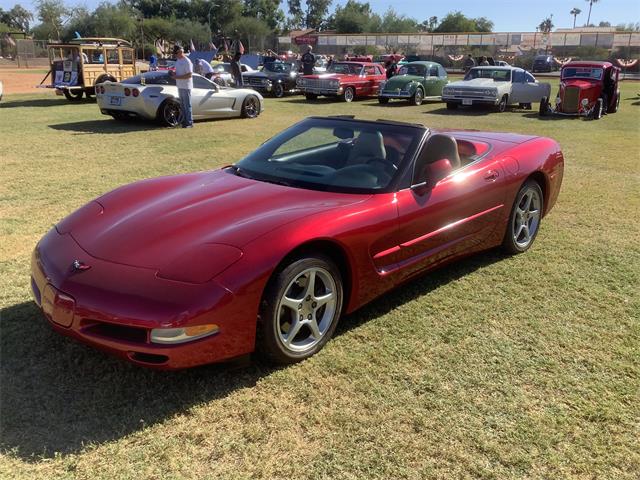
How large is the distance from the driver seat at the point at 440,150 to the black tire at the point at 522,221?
2.87 feet

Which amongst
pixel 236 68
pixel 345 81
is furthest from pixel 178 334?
pixel 236 68

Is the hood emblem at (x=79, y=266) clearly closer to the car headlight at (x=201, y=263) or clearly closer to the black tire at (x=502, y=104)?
the car headlight at (x=201, y=263)

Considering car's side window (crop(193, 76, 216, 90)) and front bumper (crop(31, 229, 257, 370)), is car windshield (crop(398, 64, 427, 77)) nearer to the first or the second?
car's side window (crop(193, 76, 216, 90))

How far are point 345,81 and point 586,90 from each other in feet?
25.8

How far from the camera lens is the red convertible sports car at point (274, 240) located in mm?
2598

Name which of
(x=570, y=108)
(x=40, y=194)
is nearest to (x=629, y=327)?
(x=40, y=194)

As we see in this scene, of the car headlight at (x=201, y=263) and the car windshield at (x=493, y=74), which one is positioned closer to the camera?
the car headlight at (x=201, y=263)

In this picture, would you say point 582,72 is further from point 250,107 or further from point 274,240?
point 274,240

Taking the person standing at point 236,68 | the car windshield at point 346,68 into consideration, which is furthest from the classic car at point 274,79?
the car windshield at point 346,68

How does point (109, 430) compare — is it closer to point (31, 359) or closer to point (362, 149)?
point (31, 359)

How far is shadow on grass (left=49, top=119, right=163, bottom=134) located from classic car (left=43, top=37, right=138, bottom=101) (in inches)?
178

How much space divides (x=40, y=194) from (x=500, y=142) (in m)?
5.20

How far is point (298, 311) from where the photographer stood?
9.91 feet

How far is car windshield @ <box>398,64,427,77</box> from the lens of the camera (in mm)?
19594
